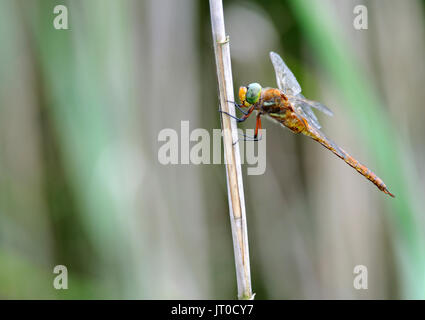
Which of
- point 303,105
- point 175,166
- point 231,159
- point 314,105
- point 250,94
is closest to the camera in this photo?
point 231,159

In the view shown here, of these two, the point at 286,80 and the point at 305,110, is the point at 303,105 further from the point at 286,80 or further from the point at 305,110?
the point at 286,80

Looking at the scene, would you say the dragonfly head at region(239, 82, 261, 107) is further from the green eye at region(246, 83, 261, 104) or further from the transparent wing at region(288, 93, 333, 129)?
the transparent wing at region(288, 93, 333, 129)

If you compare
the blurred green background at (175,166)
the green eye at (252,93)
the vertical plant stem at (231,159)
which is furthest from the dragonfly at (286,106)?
the vertical plant stem at (231,159)

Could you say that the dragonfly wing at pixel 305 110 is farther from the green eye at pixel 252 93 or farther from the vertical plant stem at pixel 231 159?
the vertical plant stem at pixel 231 159

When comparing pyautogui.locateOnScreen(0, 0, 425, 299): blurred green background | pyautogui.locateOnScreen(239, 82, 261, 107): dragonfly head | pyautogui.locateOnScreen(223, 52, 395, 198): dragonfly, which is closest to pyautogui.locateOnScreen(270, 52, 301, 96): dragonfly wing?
pyautogui.locateOnScreen(223, 52, 395, 198): dragonfly

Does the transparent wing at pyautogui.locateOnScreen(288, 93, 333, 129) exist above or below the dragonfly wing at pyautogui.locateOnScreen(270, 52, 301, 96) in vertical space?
below

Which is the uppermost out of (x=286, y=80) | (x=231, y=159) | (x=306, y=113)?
(x=286, y=80)

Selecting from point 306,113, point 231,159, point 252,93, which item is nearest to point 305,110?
point 306,113
